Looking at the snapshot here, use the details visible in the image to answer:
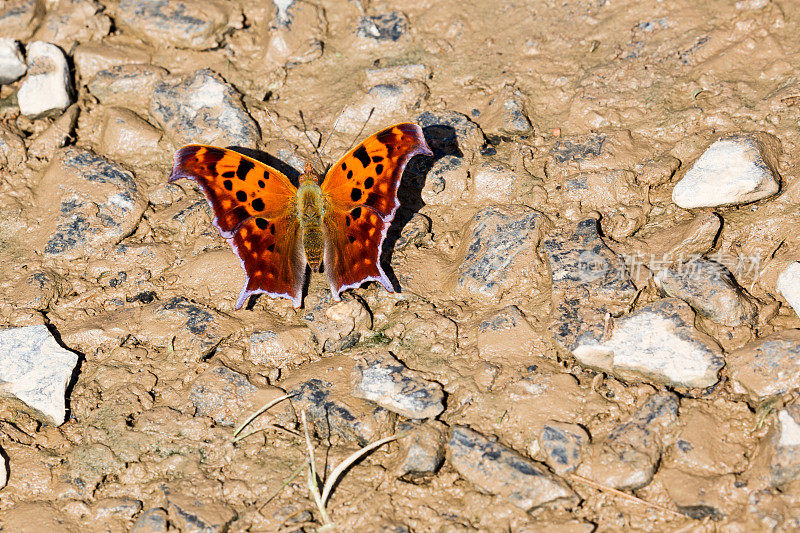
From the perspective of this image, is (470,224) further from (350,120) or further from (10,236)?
(10,236)

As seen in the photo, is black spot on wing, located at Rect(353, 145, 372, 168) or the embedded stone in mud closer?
the embedded stone in mud

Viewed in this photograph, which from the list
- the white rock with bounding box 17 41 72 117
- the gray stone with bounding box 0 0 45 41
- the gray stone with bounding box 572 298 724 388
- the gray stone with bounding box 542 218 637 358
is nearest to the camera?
the gray stone with bounding box 572 298 724 388

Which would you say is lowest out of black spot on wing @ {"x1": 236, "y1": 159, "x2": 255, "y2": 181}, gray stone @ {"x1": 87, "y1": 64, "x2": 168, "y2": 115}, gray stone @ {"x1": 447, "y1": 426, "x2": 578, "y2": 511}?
gray stone @ {"x1": 447, "y1": 426, "x2": 578, "y2": 511}

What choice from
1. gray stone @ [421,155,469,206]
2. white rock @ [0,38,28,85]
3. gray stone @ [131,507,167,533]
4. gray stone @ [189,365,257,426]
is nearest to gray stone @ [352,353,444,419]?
gray stone @ [189,365,257,426]

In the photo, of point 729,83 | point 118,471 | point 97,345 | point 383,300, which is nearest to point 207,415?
point 118,471

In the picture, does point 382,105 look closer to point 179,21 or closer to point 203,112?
point 203,112

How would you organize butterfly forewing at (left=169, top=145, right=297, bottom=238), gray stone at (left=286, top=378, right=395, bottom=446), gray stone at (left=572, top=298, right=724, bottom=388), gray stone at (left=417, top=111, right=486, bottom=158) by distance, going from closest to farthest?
gray stone at (left=572, top=298, right=724, bottom=388), gray stone at (left=286, top=378, right=395, bottom=446), butterfly forewing at (left=169, top=145, right=297, bottom=238), gray stone at (left=417, top=111, right=486, bottom=158)

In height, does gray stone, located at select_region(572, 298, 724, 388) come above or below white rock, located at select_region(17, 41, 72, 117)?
below

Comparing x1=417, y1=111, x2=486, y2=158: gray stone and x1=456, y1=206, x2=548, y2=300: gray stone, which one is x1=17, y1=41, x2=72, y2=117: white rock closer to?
x1=417, y1=111, x2=486, y2=158: gray stone
